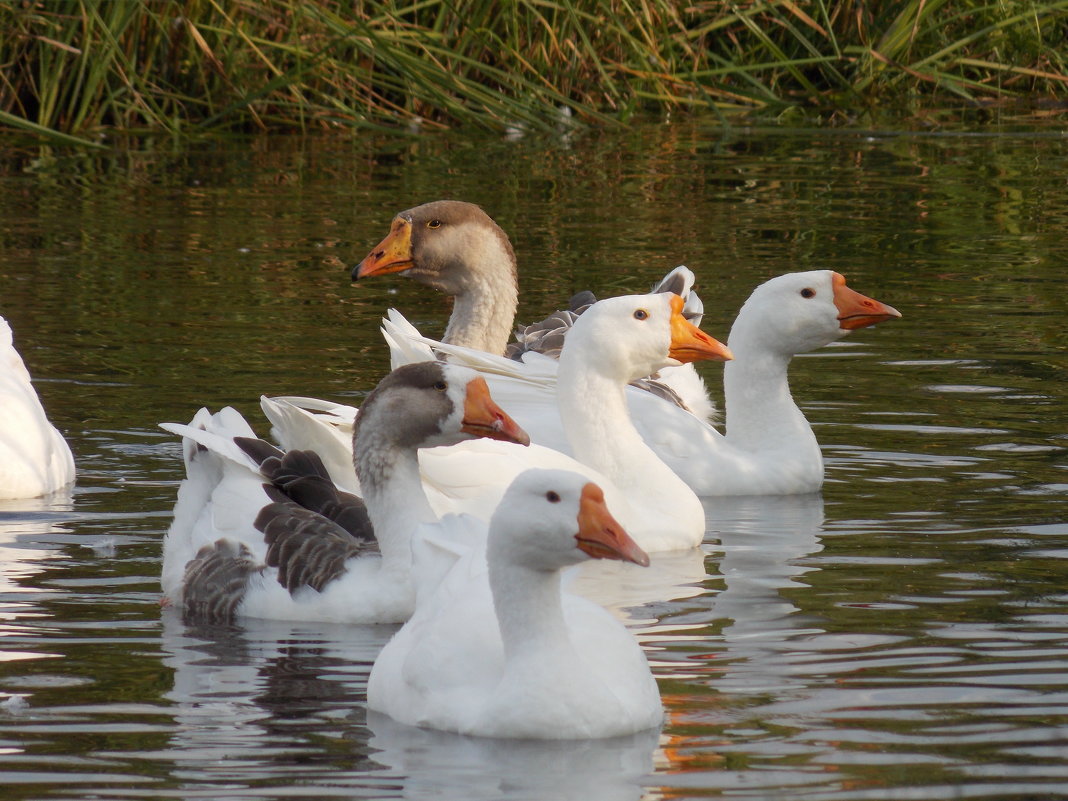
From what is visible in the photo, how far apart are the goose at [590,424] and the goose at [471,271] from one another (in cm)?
163

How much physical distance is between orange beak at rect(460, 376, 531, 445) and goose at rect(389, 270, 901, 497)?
1.36 m

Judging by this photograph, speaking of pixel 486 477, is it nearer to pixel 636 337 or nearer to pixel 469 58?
pixel 636 337

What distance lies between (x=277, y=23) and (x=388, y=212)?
416 centimetres

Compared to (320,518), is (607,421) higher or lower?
higher

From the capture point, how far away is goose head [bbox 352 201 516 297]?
420 inches

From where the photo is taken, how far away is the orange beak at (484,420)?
281 inches

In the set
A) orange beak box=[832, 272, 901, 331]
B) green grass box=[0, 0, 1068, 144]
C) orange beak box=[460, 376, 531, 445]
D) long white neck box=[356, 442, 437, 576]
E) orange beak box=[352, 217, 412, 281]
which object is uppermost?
green grass box=[0, 0, 1068, 144]

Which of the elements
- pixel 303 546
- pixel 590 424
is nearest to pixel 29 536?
pixel 303 546

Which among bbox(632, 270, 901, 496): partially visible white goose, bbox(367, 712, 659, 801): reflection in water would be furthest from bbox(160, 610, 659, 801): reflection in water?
bbox(632, 270, 901, 496): partially visible white goose

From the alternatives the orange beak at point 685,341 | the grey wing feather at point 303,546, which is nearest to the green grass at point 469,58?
the orange beak at point 685,341

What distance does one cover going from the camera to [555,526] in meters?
5.45

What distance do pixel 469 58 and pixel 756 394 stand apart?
9.88 meters

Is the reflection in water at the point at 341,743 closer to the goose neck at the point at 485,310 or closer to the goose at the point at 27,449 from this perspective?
the goose at the point at 27,449

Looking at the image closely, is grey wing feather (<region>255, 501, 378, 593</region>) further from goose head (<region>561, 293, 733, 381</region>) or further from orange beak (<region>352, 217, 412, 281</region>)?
orange beak (<region>352, 217, 412, 281</region>)
